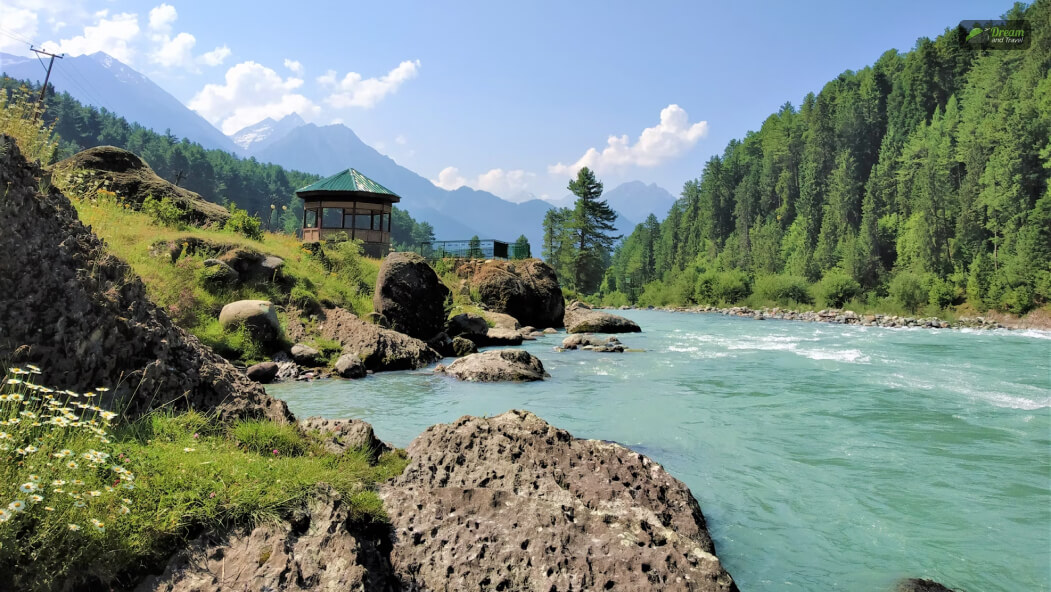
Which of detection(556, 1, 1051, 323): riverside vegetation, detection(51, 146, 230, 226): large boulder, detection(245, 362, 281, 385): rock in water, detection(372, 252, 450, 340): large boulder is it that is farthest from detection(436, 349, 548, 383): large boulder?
detection(556, 1, 1051, 323): riverside vegetation

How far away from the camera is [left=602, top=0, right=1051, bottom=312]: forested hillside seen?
45.7 metres

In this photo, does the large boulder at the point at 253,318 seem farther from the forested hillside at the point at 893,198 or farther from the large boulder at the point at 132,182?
the forested hillside at the point at 893,198

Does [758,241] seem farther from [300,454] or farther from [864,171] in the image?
[300,454]

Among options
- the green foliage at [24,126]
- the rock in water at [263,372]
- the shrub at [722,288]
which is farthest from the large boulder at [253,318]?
the shrub at [722,288]

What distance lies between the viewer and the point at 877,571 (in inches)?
173

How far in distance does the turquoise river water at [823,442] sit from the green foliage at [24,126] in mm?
5479

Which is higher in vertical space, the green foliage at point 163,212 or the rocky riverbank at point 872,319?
the green foliage at point 163,212

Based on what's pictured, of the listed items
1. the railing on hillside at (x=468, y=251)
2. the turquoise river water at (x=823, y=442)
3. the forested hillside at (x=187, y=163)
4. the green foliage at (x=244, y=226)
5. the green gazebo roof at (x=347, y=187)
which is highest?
the forested hillside at (x=187, y=163)

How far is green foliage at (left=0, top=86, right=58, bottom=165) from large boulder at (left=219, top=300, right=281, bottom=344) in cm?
466

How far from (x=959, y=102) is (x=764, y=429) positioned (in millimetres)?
82395

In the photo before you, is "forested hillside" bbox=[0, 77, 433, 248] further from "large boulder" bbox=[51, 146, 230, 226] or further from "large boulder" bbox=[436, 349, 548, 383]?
"large boulder" bbox=[436, 349, 548, 383]

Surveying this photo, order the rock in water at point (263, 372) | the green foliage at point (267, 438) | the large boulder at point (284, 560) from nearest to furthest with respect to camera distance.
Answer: the large boulder at point (284, 560), the green foliage at point (267, 438), the rock in water at point (263, 372)

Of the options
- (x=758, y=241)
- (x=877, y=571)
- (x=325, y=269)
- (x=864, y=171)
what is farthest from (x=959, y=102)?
(x=877, y=571)

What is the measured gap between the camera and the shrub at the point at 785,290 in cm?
5827
